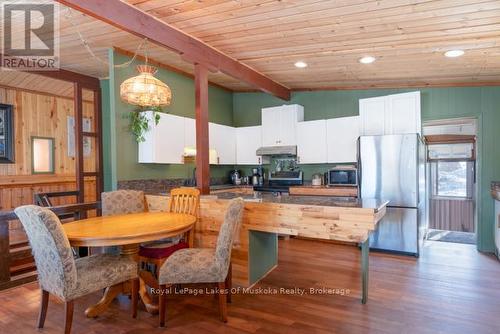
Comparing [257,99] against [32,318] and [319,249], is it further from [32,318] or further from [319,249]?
[32,318]

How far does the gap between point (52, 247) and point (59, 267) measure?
14cm

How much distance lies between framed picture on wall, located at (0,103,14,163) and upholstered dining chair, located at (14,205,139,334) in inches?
150

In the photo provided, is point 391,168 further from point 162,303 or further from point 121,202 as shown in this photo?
point 121,202

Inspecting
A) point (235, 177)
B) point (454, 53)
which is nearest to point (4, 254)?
point (235, 177)

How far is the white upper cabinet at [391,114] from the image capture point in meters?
4.34

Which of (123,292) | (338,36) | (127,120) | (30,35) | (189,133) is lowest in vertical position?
(123,292)

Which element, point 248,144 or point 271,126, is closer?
point 271,126

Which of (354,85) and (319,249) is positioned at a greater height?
(354,85)

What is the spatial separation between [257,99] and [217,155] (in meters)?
1.50

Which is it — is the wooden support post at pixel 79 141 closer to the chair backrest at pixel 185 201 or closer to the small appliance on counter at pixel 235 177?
the chair backrest at pixel 185 201

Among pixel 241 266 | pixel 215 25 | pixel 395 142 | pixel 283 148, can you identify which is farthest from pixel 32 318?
pixel 395 142

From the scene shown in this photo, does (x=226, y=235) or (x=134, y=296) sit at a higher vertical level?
(x=226, y=235)

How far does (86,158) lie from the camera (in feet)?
18.1

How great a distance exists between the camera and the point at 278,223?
115 inches
